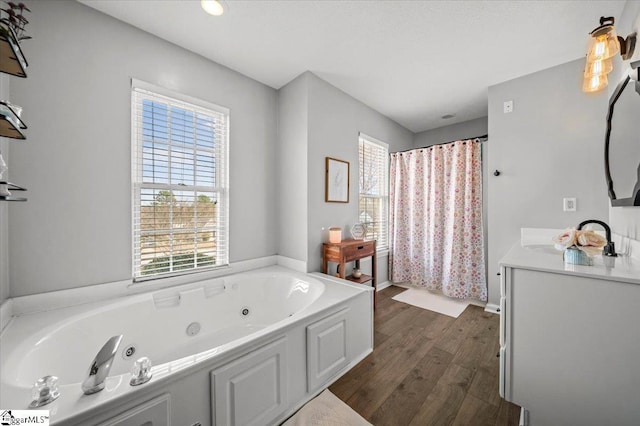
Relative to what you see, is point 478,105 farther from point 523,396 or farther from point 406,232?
point 523,396

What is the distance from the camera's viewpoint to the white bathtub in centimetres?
85

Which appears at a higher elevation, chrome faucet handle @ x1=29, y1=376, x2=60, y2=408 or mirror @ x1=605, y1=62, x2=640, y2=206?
mirror @ x1=605, y1=62, x2=640, y2=206

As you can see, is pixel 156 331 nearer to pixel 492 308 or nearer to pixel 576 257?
pixel 576 257

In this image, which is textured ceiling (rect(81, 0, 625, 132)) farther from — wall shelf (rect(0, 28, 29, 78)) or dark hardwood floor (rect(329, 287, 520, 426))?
dark hardwood floor (rect(329, 287, 520, 426))

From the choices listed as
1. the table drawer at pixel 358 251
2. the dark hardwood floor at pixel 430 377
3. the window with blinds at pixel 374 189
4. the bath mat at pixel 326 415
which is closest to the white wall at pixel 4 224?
the bath mat at pixel 326 415

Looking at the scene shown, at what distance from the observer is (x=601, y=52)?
3.81 feet

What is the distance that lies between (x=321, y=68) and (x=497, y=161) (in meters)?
2.12

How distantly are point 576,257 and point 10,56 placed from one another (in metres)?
2.71

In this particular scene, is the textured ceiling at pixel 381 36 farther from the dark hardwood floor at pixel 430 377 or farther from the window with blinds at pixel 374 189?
the dark hardwood floor at pixel 430 377

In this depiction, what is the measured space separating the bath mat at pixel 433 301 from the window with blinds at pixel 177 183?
7.58ft

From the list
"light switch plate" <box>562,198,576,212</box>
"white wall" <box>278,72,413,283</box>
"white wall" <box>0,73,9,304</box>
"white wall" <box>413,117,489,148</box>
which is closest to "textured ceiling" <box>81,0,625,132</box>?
"white wall" <box>278,72,413,283</box>

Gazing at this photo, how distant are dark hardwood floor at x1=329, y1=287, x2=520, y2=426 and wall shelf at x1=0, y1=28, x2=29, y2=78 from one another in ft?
7.61

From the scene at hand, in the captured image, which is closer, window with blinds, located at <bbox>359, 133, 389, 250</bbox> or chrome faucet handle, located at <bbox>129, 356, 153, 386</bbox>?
chrome faucet handle, located at <bbox>129, 356, 153, 386</bbox>

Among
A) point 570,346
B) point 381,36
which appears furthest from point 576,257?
point 381,36
